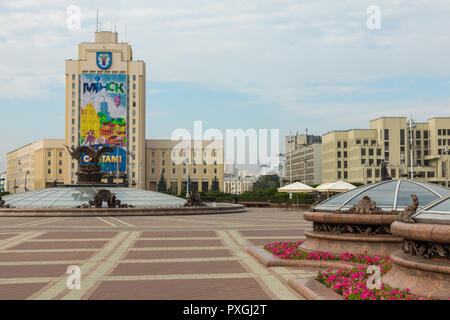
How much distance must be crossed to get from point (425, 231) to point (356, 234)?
4.26 metres

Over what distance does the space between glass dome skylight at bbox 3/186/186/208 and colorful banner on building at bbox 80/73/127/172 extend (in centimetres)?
7188

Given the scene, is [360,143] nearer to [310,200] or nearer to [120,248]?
[310,200]

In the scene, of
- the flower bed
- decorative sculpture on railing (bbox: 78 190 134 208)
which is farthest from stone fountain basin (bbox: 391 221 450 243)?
decorative sculpture on railing (bbox: 78 190 134 208)

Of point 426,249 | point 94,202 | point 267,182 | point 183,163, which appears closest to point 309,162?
point 267,182

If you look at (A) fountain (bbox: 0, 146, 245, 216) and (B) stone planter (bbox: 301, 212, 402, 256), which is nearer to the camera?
(B) stone planter (bbox: 301, 212, 402, 256)

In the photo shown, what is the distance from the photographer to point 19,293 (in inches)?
301

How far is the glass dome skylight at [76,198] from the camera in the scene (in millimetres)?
33062

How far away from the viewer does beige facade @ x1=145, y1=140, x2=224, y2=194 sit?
125 m

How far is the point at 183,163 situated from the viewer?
417 ft

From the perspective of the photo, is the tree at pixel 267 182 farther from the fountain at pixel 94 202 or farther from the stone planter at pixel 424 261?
the stone planter at pixel 424 261

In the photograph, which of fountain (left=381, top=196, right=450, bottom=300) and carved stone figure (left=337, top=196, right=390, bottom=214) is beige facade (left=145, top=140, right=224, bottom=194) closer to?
carved stone figure (left=337, top=196, right=390, bottom=214)

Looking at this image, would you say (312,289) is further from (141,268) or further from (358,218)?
(141,268)
